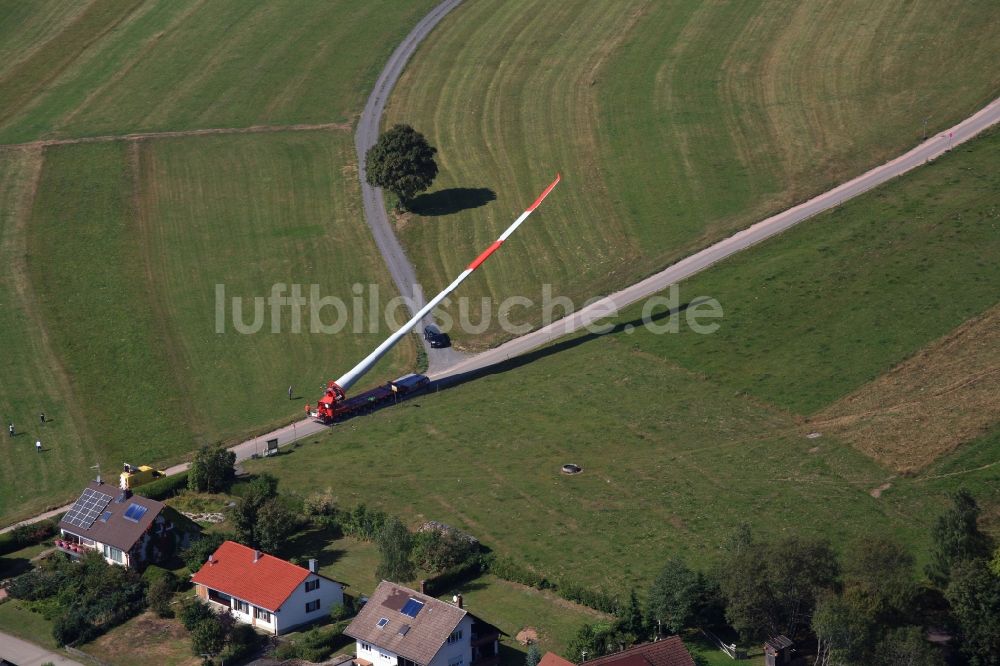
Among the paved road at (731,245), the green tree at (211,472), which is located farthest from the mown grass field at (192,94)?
the green tree at (211,472)

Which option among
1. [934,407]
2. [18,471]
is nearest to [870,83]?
[934,407]

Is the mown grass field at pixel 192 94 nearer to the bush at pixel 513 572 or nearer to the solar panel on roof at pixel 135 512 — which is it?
the solar panel on roof at pixel 135 512

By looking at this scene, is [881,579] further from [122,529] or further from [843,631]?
[122,529]

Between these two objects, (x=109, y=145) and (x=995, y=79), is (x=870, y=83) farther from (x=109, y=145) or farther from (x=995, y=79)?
(x=109, y=145)

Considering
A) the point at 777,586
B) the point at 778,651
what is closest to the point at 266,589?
the point at 777,586

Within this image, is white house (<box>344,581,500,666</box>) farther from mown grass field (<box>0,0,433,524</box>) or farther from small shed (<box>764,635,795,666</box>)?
mown grass field (<box>0,0,433,524</box>)

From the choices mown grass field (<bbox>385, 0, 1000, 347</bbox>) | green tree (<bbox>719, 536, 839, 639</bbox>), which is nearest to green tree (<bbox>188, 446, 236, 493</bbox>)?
mown grass field (<bbox>385, 0, 1000, 347</bbox>)
